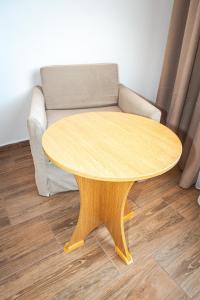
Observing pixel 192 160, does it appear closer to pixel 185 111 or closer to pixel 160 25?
pixel 185 111

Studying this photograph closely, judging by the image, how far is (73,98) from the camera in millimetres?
1975

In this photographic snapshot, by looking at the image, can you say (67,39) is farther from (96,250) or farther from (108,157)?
(96,250)

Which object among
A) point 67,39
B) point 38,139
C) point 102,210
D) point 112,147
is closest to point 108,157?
point 112,147

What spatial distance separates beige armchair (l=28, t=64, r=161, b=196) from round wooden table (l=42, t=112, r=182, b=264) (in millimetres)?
362

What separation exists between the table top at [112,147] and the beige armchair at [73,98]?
0.33m

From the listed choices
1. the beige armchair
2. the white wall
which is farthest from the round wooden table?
the white wall

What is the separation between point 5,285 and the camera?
119cm

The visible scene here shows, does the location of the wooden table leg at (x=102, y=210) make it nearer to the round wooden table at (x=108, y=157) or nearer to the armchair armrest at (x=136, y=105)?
the round wooden table at (x=108, y=157)

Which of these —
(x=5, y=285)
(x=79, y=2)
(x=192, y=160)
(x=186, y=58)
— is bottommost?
(x=5, y=285)

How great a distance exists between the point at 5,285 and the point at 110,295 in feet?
1.86

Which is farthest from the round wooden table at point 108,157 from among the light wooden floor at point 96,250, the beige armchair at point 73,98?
the beige armchair at point 73,98

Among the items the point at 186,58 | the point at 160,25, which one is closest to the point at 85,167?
the point at 186,58

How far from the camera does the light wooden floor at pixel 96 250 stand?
3.92 feet

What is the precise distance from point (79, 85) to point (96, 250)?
1.35 m
